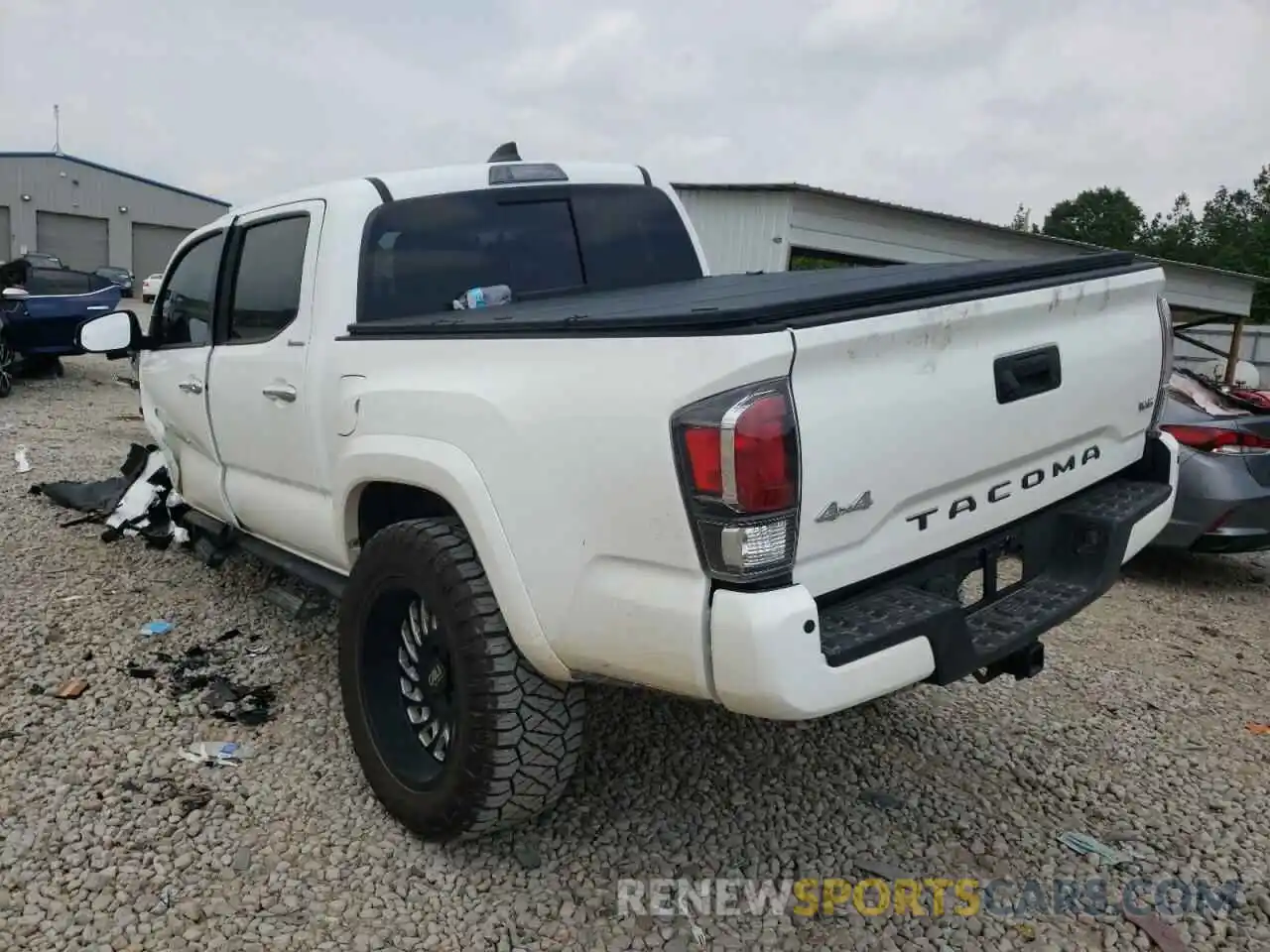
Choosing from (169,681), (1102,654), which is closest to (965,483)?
(1102,654)

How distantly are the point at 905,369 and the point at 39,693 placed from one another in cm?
348

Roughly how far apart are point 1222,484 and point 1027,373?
3.89m

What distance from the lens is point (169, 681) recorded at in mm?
3945

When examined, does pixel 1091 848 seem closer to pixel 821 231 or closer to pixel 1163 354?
pixel 1163 354

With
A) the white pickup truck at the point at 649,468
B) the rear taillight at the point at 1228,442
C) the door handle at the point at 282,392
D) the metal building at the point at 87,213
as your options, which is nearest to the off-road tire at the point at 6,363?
the white pickup truck at the point at 649,468

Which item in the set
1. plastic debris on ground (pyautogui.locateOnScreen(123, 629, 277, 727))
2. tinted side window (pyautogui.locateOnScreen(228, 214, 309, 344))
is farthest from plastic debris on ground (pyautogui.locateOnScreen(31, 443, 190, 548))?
tinted side window (pyautogui.locateOnScreen(228, 214, 309, 344))

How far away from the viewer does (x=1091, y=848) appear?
299 cm

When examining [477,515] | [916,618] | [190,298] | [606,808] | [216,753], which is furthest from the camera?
[190,298]

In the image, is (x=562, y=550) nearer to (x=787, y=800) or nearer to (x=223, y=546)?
(x=787, y=800)

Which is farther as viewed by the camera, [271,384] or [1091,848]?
[271,384]

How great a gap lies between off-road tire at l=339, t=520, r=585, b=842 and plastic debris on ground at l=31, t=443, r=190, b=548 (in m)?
2.99

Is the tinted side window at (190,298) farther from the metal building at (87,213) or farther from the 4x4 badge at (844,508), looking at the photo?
the metal building at (87,213)

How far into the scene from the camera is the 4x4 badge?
214cm

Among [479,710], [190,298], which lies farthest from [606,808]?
[190,298]
